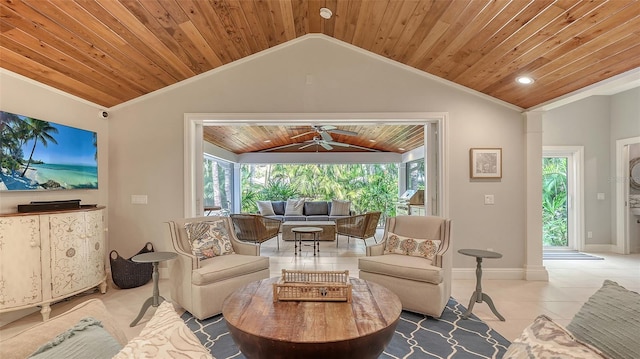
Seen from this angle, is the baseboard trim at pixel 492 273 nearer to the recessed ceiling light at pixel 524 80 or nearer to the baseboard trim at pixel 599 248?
the recessed ceiling light at pixel 524 80

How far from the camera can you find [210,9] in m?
2.87

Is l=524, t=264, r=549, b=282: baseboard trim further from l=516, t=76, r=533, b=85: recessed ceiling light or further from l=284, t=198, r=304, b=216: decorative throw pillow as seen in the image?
l=284, t=198, r=304, b=216: decorative throw pillow

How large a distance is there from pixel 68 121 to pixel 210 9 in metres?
2.24

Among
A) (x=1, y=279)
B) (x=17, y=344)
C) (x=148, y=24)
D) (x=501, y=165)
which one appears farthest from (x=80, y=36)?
(x=501, y=165)

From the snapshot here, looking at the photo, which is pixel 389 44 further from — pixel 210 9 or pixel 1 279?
pixel 1 279

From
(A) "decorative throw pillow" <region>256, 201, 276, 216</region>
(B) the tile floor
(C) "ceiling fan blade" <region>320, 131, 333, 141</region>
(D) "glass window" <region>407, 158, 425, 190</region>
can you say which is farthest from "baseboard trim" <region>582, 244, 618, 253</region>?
(A) "decorative throw pillow" <region>256, 201, 276, 216</region>

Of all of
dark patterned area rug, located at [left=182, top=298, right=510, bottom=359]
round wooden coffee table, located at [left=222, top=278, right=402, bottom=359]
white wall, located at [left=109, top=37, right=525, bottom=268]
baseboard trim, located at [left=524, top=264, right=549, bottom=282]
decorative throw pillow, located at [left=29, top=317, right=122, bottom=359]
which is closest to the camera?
decorative throw pillow, located at [left=29, top=317, right=122, bottom=359]

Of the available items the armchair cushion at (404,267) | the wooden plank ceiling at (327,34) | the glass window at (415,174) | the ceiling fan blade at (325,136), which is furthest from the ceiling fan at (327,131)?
the glass window at (415,174)

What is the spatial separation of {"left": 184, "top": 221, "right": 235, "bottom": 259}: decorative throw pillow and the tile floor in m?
0.79

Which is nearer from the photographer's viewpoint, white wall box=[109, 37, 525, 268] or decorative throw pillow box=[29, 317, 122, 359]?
decorative throw pillow box=[29, 317, 122, 359]

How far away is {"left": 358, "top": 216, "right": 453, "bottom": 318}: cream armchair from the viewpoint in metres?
2.82

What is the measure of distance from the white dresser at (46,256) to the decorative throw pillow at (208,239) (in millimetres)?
1119

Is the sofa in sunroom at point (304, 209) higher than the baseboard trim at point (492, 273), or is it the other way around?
the sofa in sunroom at point (304, 209)

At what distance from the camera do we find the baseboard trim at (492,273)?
4105 millimetres
